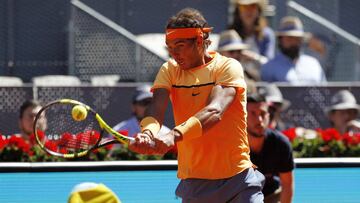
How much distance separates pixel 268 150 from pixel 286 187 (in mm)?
279

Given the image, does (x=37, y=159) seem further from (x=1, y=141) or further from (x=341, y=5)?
(x=341, y=5)

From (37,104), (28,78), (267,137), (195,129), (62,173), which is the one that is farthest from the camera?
(28,78)

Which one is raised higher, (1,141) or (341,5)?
(341,5)

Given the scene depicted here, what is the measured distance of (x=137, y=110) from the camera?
948 centimetres

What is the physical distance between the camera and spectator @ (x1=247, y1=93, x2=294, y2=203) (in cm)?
676

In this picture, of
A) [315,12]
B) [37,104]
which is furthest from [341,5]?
[37,104]

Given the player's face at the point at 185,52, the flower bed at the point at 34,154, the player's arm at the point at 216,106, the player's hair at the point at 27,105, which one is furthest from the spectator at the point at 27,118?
the player's arm at the point at 216,106

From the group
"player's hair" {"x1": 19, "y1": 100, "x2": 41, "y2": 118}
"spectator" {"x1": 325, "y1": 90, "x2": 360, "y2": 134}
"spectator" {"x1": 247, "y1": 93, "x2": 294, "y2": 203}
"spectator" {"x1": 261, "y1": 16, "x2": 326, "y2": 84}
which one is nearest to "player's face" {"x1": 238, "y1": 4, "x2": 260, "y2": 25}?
"spectator" {"x1": 261, "y1": 16, "x2": 326, "y2": 84}

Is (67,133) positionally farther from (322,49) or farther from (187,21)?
(322,49)

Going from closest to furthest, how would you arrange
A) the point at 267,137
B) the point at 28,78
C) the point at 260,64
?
1. the point at 267,137
2. the point at 260,64
3. the point at 28,78

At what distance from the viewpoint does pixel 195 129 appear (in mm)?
5145

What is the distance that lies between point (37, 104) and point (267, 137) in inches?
131

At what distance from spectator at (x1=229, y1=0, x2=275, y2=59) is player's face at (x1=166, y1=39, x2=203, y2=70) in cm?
524

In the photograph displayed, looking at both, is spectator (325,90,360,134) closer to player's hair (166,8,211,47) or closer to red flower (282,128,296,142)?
red flower (282,128,296,142)
